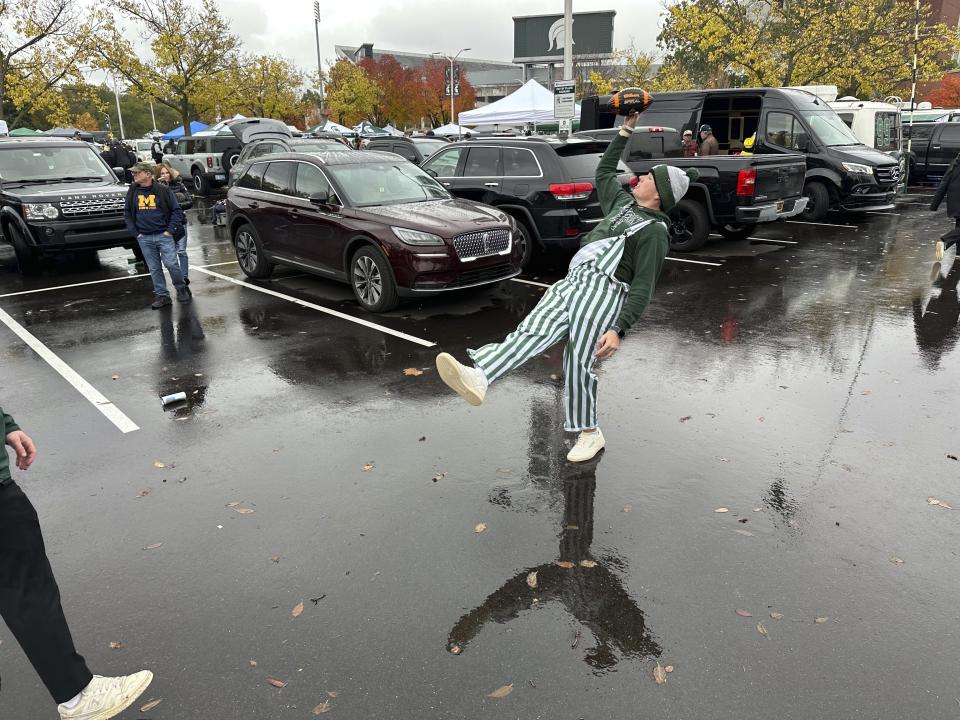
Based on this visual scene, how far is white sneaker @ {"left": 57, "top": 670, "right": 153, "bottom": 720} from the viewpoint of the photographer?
2.55 metres

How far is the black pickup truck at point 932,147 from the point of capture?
20.1 m

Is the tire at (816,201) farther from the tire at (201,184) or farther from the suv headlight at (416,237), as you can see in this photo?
the tire at (201,184)

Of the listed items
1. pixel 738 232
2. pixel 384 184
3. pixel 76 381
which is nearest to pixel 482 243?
pixel 384 184

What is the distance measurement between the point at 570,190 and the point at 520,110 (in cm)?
1616

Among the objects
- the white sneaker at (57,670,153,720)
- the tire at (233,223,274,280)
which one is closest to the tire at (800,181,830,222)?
the tire at (233,223,274,280)

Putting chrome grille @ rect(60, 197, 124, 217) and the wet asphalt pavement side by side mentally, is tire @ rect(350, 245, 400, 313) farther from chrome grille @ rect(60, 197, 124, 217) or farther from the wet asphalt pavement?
chrome grille @ rect(60, 197, 124, 217)

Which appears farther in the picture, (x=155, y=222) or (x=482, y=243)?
(x=155, y=222)

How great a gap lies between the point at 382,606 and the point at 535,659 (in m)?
0.76

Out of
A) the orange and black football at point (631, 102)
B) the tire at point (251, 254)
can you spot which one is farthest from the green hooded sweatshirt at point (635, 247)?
the tire at point (251, 254)

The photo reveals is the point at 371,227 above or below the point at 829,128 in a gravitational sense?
below

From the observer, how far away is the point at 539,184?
9.98 metres

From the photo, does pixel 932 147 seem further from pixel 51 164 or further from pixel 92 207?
pixel 51 164

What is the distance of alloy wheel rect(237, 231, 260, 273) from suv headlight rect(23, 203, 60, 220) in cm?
281

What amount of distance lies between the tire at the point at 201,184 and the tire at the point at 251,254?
14.9 m
